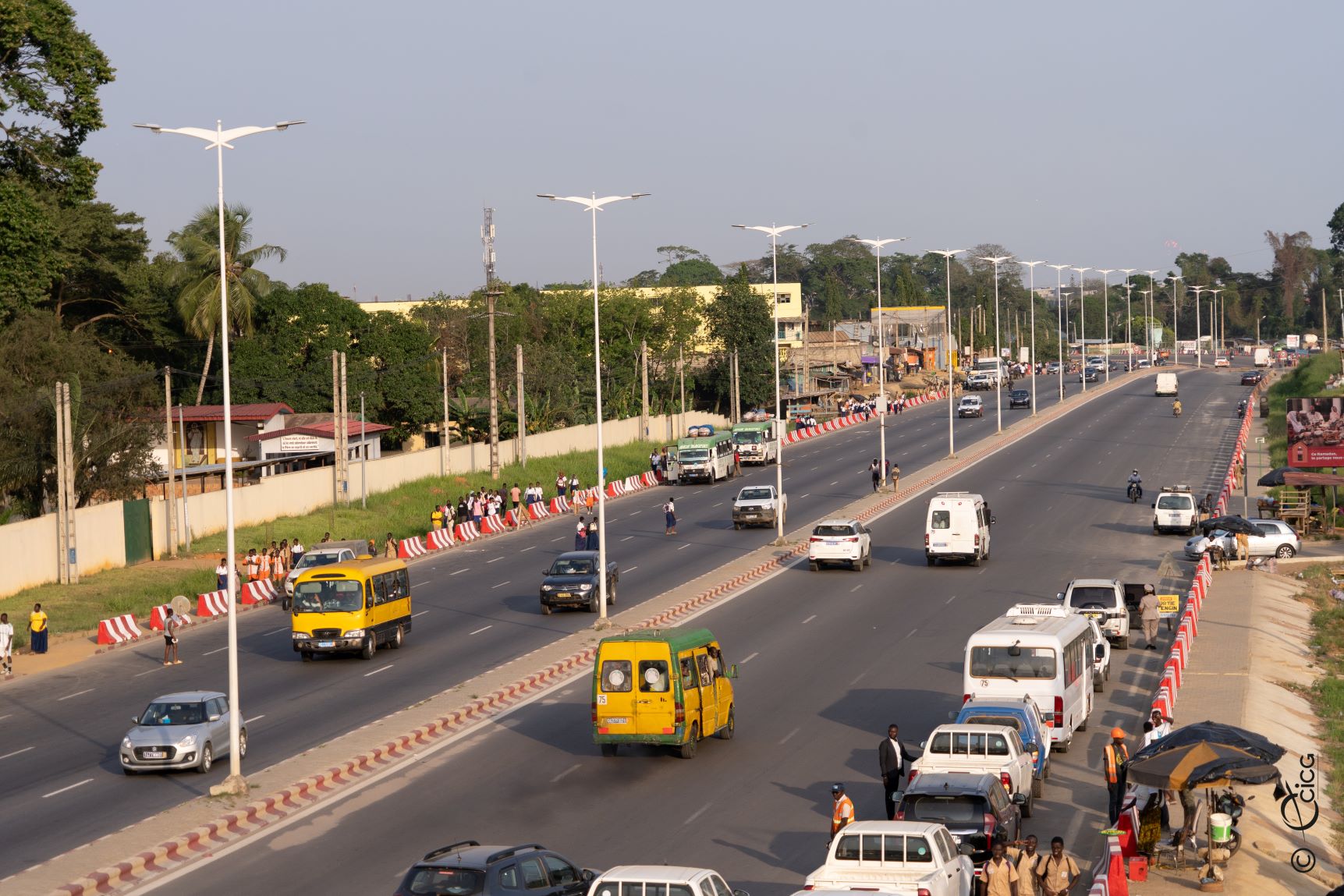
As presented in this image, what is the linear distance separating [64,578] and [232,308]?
38993 millimetres

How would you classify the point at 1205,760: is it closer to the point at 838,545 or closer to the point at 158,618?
the point at 838,545

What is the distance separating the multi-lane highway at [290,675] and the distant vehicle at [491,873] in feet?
25.0

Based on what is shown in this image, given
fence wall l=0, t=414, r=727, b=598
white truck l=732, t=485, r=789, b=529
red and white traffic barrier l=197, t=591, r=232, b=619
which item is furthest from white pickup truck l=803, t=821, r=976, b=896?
white truck l=732, t=485, r=789, b=529

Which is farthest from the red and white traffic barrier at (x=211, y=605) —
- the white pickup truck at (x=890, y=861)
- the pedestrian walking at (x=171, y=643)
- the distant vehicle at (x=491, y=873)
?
the white pickup truck at (x=890, y=861)

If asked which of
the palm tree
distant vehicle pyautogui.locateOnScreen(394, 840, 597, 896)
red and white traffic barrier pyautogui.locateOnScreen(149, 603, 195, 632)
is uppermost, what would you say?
the palm tree

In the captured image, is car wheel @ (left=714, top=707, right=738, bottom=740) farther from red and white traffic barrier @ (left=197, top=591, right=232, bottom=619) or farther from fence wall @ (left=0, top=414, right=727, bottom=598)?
fence wall @ (left=0, top=414, right=727, bottom=598)

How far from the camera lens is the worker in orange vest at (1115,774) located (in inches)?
824

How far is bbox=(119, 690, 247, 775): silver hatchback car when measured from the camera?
2559 cm

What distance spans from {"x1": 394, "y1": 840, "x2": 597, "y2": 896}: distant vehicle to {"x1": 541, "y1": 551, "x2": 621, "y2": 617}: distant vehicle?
25.2 m

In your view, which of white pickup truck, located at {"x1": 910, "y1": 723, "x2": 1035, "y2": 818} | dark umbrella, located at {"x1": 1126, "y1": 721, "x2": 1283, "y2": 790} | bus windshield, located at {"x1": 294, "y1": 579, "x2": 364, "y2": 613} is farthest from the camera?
bus windshield, located at {"x1": 294, "y1": 579, "x2": 364, "y2": 613}

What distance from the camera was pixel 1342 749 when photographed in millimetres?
28531

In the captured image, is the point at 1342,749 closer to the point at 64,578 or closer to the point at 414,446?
the point at 64,578

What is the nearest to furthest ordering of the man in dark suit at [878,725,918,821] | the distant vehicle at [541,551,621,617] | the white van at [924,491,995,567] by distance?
the man in dark suit at [878,725,918,821], the distant vehicle at [541,551,621,617], the white van at [924,491,995,567]

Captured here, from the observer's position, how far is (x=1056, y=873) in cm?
1675
